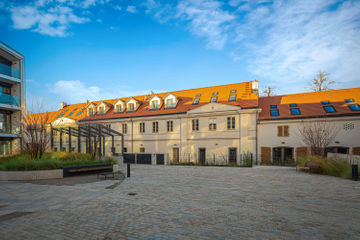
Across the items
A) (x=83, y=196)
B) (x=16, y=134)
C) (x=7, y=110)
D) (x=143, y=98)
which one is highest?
(x=143, y=98)

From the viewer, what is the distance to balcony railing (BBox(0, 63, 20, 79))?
21019 millimetres

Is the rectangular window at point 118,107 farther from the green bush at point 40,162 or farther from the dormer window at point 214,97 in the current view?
the green bush at point 40,162

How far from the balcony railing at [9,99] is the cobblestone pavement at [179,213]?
15.6 meters

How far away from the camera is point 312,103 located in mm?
24312

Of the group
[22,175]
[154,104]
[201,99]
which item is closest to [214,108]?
[201,99]

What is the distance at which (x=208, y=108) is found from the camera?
25172 millimetres

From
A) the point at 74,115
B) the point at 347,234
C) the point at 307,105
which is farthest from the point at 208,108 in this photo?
the point at 74,115

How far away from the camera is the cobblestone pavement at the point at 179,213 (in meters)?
4.93

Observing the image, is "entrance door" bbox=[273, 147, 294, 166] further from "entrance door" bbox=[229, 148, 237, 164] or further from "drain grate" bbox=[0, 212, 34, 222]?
"drain grate" bbox=[0, 212, 34, 222]

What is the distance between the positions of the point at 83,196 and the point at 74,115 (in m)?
31.5

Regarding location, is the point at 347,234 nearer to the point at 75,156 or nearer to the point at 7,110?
the point at 75,156

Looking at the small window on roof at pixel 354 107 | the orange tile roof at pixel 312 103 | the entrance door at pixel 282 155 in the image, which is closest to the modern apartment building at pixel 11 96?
the orange tile roof at pixel 312 103

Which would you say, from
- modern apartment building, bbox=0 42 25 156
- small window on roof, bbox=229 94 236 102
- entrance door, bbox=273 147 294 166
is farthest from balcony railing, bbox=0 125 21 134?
entrance door, bbox=273 147 294 166

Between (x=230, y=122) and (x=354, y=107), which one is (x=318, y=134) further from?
(x=230, y=122)
